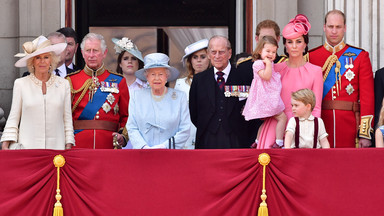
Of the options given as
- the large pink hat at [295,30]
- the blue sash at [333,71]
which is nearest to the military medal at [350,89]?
the blue sash at [333,71]

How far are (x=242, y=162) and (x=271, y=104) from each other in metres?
0.75

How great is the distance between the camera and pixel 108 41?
12.1 m

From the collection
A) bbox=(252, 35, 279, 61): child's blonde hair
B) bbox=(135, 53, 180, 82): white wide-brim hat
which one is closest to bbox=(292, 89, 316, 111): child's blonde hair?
bbox=(252, 35, 279, 61): child's blonde hair

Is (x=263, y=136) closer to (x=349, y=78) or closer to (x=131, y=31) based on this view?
(x=349, y=78)

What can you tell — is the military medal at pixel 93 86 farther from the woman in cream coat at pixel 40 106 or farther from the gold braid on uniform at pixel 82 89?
the woman in cream coat at pixel 40 106

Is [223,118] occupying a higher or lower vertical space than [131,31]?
lower

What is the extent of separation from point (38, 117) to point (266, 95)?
1.95m

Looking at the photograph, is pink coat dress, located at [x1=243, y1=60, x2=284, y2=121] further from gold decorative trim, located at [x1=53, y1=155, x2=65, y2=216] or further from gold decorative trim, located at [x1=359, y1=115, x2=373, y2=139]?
gold decorative trim, located at [x1=53, y1=155, x2=65, y2=216]

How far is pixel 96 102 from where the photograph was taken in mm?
9695

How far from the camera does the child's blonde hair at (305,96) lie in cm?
887

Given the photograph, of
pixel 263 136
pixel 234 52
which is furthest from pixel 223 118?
pixel 234 52

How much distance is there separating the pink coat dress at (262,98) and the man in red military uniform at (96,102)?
125 cm

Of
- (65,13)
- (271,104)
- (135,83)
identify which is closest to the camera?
(271,104)

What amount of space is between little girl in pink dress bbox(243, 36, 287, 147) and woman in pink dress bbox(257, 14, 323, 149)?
0.26 feet
